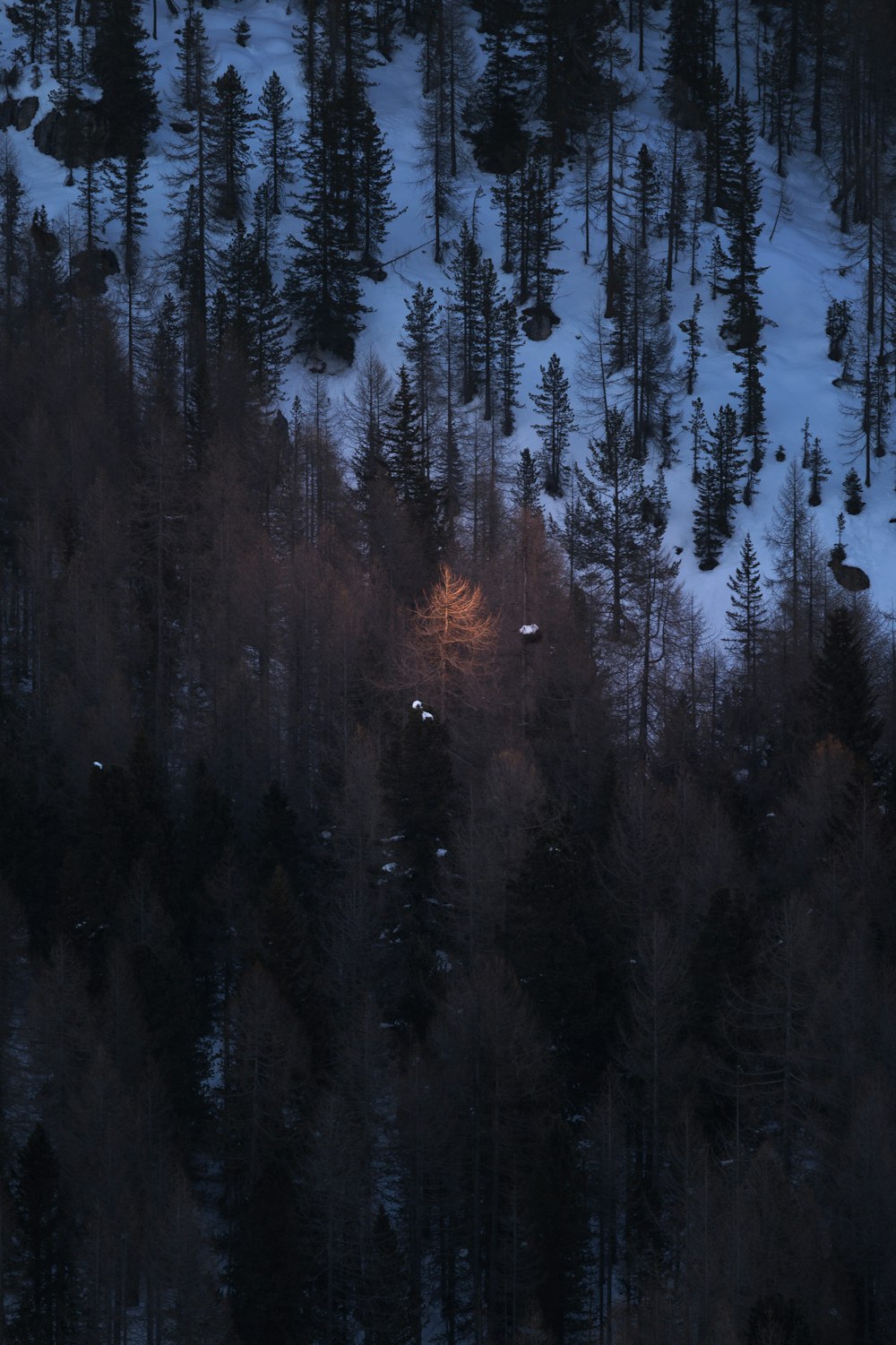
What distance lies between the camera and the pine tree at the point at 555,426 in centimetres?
6181

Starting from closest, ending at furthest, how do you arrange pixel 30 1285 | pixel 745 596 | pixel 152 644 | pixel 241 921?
pixel 30 1285
pixel 241 921
pixel 152 644
pixel 745 596

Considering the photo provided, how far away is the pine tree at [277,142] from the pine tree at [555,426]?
22.2 metres

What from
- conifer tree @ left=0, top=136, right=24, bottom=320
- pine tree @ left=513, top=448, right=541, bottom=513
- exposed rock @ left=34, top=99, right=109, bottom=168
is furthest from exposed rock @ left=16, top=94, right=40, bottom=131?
pine tree @ left=513, top=448, right=541, bottom=513

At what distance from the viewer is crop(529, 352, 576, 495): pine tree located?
203ft

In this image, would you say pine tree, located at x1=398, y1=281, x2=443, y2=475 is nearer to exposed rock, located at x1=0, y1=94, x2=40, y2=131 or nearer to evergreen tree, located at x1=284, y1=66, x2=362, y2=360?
evergreen tree, located at x1=284, y1=66, x2=362, y2=360

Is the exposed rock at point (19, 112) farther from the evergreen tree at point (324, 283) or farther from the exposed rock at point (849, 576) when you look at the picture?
the exposed rock at point (849, 576)

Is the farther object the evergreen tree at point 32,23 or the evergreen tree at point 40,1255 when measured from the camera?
the evergreen tree at point 32,23

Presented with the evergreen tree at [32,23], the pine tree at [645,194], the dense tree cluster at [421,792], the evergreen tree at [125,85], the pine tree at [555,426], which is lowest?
the dense tree cluster at [421,792]

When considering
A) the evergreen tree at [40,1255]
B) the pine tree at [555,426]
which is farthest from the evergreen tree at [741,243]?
the evergreen tree at [40,1255]

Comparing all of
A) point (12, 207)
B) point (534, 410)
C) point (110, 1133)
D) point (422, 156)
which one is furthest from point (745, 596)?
point (12, 207)

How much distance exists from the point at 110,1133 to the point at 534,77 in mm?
69690

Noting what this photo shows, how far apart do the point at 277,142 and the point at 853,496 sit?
39.4m

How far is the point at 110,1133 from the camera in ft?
95.4

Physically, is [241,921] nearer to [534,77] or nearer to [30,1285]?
[30,1285]
